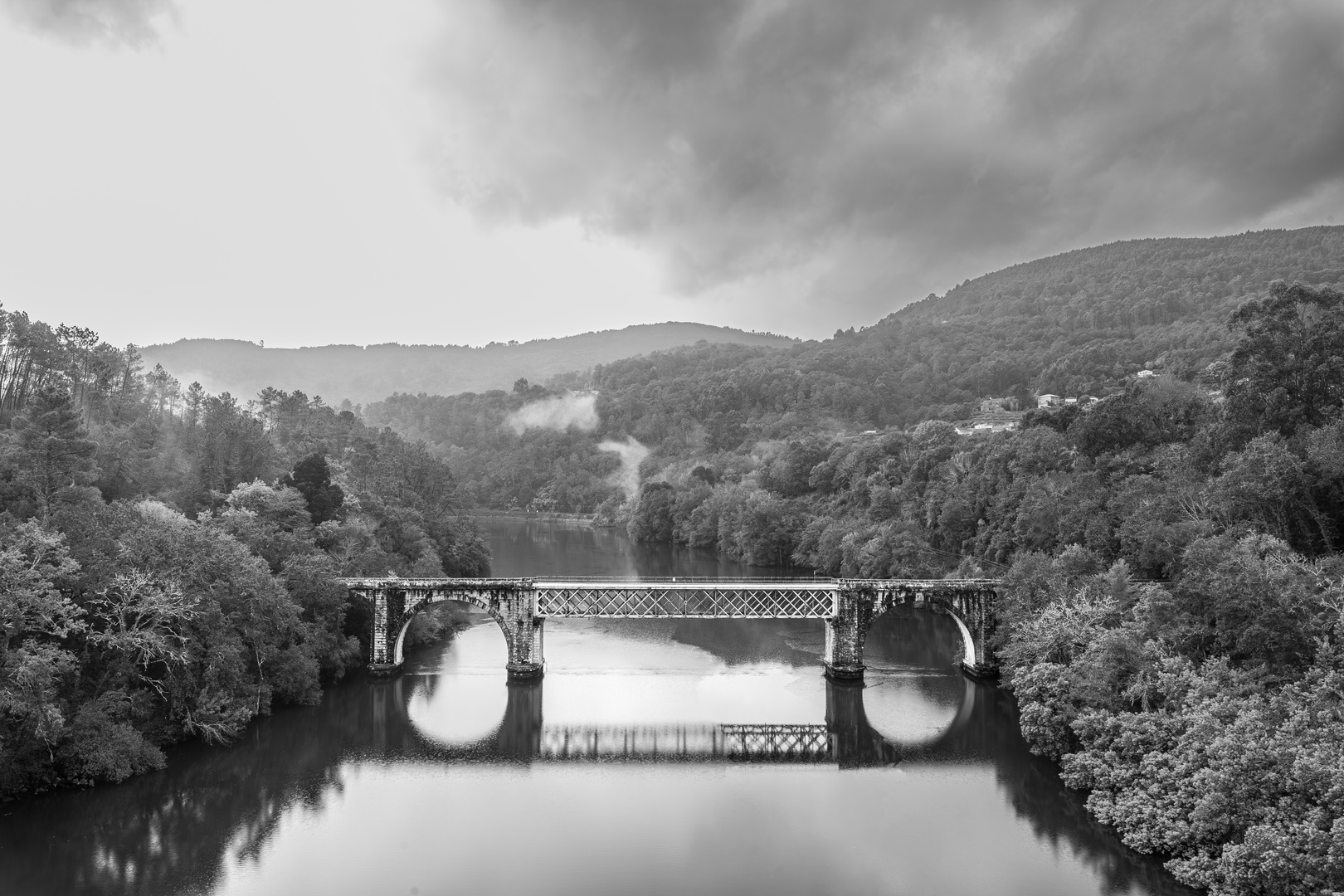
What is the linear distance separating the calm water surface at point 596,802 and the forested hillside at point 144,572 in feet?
7.69

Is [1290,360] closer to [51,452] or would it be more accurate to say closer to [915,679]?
[915,679]

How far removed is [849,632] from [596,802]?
23069mm

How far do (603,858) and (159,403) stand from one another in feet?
311

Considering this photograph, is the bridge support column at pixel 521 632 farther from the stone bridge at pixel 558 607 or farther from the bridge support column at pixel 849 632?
the bridge support column at pixel 849 632

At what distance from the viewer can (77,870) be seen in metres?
31.0

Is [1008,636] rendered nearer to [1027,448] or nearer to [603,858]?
[1027,448]

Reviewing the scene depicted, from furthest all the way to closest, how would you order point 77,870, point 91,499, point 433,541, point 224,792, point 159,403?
point 159,403, point 433,541, point 91,499, point 224,792, point 77,870

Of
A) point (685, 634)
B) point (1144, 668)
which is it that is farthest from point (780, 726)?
point (685, 634)

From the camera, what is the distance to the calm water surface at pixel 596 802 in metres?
31.8

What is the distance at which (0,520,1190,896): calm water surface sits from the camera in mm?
31828

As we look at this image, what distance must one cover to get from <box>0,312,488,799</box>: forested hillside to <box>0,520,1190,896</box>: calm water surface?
234cm

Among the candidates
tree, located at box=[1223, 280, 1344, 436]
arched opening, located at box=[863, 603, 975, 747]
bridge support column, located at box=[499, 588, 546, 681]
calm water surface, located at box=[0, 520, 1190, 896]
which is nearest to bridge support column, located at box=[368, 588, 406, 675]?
calm water surface, located at box=[0, 520, 1190, 896]

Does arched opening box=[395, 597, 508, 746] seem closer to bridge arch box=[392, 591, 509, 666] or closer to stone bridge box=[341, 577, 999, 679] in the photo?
bridge arch box=[392, 591, 509, 666]

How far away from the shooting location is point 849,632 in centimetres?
5688
